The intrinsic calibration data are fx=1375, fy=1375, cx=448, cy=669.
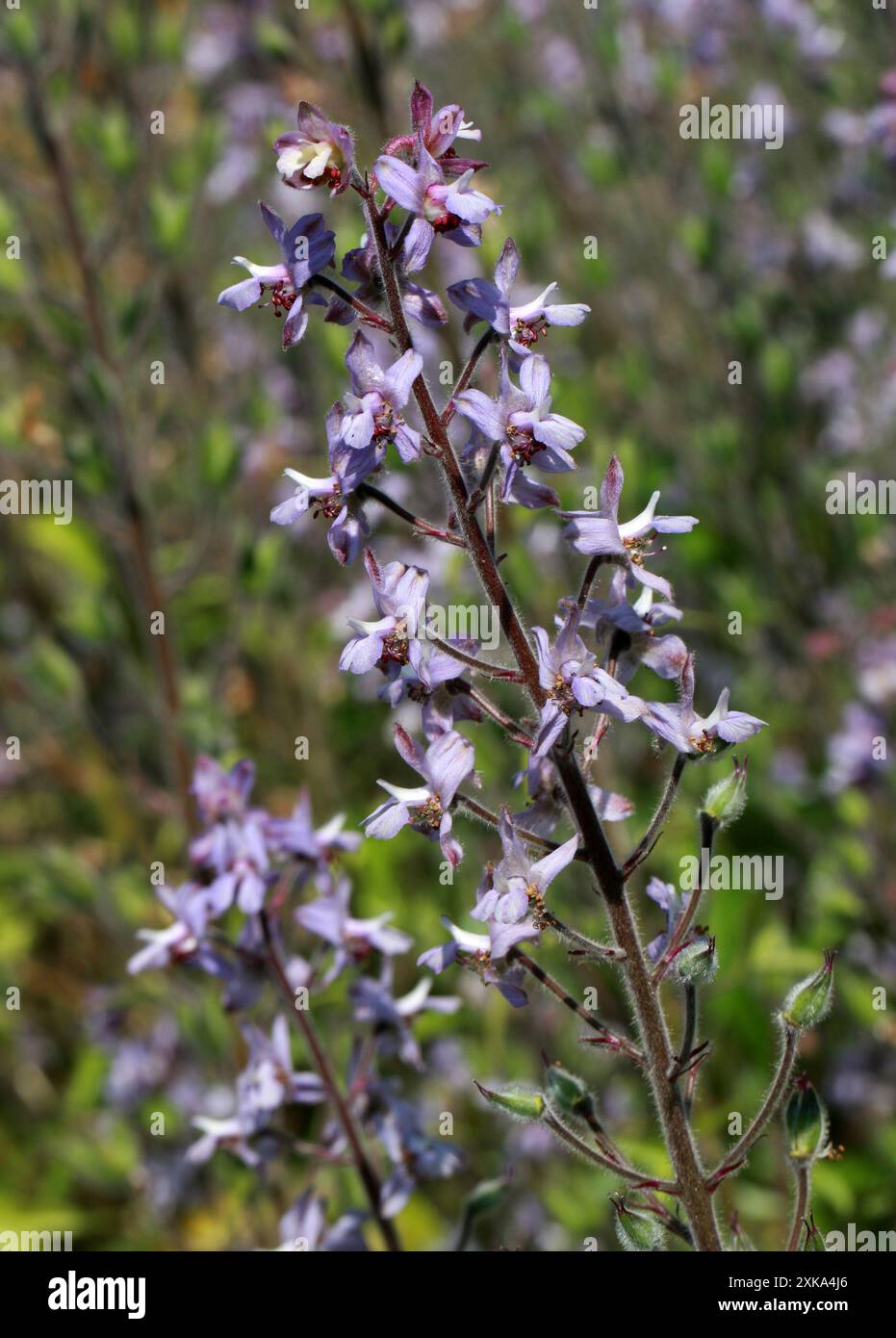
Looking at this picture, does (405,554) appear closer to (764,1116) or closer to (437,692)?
(437,692)

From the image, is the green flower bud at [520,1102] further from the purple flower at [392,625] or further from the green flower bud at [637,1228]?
the purple flower at [392,625]

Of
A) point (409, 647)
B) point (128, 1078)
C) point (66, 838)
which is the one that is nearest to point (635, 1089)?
point (128, 1078)

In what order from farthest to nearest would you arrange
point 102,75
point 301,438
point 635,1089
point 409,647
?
point 301,438
point 102,75
point 635,1089
point 409,647

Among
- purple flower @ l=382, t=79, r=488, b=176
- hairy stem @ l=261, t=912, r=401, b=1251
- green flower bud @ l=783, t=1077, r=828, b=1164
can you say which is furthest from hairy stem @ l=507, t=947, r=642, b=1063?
purple flower @ l=382, t=79, r=488, b=176

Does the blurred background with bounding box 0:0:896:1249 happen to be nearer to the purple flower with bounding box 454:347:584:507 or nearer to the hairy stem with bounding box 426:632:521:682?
the hairy stem with bounding box 426:632:521:682

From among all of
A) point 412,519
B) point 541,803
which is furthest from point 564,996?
point 412,519

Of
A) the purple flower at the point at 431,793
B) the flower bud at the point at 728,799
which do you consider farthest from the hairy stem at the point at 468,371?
the flower bud at the point at 728,799

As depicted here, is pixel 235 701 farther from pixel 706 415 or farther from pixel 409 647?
pixel 409 647
